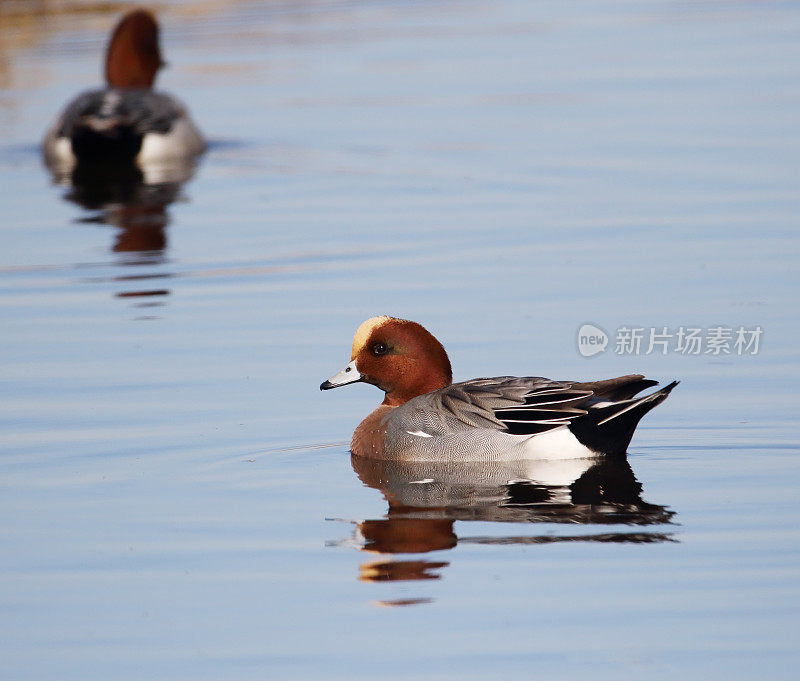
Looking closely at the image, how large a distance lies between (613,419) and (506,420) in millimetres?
514

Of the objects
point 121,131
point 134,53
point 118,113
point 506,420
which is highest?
point 134,53

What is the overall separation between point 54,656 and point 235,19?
76.4 feet

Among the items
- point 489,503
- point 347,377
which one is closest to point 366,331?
point 347,377

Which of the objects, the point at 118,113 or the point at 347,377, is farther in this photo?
the point at 118,113

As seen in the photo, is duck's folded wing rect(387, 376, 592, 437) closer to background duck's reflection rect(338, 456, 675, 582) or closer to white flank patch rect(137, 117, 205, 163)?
background duck's reflection rect(338, 456, 675, 582)

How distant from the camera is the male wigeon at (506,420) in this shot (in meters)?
7.47

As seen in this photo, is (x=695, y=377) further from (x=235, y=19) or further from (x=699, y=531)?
(x=235, y=19)

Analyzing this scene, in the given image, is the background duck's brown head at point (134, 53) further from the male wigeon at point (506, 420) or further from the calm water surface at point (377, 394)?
the male wigeon at point (506, 420)

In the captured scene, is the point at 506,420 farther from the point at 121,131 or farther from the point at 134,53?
the point at 134,53

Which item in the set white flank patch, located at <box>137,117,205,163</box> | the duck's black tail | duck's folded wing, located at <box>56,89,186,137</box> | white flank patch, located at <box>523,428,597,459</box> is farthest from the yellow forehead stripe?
duck's folded wing, located at <box>56,89,186,137</box>

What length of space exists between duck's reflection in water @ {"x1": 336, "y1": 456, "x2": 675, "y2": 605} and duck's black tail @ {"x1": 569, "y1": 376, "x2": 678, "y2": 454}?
10 centimetres

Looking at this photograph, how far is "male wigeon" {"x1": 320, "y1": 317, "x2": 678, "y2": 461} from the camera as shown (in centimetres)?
747

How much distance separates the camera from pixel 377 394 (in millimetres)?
9094

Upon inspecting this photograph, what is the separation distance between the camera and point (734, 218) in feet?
40.0
